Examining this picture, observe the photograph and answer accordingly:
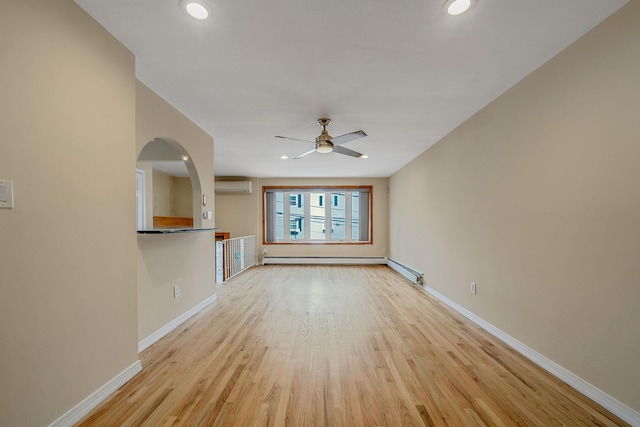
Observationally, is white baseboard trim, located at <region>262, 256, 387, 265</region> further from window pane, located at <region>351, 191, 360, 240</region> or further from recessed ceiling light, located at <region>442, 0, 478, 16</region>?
recessed ceiling light, located at <region>442, 0, 478, 16</region>

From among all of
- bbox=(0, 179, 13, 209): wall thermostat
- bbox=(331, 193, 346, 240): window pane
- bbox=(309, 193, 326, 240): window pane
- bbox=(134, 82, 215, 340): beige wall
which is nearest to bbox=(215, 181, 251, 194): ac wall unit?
bbox=(309, 193, 326, 240): window pane

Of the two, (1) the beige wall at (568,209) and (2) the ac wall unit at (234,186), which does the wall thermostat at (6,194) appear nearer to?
(1) the beige wall at (568,209)

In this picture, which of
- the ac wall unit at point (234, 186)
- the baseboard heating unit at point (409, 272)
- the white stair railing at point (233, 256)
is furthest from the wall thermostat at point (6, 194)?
the ac wall unit at point (234, 186)

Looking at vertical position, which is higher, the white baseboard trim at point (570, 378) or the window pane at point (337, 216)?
the window pane at point (337, 216)

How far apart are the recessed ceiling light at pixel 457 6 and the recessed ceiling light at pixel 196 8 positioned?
1323 mm

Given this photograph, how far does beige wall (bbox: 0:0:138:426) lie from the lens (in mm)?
1220

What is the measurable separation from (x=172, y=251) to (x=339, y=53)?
245 centimetres

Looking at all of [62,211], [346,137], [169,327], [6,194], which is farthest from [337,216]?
[6,194]

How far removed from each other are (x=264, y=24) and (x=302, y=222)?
6.11 meters

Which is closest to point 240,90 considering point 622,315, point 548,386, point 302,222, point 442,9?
point 442,9

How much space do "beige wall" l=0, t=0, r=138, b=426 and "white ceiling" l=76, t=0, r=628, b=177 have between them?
317 millimetres

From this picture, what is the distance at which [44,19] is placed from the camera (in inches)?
53.6

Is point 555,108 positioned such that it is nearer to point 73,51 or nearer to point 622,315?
point 622,315

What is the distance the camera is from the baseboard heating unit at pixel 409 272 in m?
4.67
